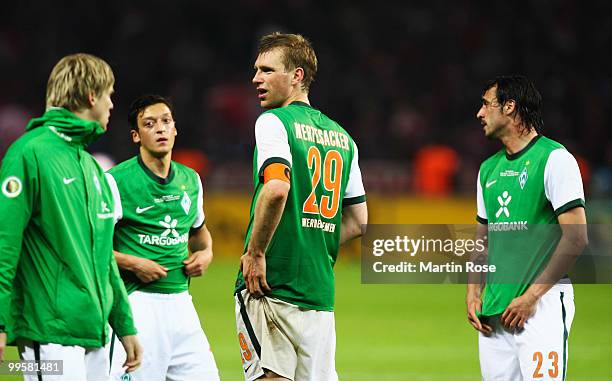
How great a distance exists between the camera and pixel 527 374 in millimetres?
5062

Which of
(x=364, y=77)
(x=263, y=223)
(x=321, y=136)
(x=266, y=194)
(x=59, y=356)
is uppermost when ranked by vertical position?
(x=364, y=77)

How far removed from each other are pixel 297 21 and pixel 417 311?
36.7 ft

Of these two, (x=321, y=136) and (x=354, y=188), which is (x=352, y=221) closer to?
(x=354, y=188)

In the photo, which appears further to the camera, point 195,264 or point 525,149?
point 195,264

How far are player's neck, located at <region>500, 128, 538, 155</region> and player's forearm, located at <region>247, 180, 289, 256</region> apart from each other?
150cm

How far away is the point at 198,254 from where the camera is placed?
6.01 metres

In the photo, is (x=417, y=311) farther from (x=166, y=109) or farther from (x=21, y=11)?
(x=21, y=11)

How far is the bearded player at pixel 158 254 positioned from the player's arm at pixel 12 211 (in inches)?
68.5

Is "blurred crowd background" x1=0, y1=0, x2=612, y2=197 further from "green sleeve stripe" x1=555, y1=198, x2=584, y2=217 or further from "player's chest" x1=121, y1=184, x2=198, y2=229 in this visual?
"green sleeve stripe" x1=555, y1=198, x2=584, y2=217

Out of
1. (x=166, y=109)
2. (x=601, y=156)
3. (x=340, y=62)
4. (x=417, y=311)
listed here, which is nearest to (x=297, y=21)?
Answer: (x=340, y=62)

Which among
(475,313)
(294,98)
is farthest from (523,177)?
(294,98)

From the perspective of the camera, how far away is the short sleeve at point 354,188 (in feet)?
17.0

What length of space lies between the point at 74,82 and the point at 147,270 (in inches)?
78.3

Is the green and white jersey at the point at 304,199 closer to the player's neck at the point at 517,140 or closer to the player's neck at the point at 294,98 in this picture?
the player's neck at the point at 294,98
